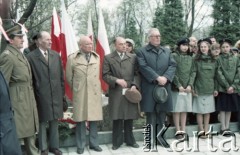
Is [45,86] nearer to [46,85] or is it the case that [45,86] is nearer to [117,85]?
[46,85]

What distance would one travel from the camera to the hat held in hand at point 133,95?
5.52m

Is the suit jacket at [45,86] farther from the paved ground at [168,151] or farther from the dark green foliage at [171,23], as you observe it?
the dark green foliage at [171,23]

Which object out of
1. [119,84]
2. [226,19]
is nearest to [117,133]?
[119,84]

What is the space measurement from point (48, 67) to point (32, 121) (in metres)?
0.88

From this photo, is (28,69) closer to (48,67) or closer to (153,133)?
(48,67)

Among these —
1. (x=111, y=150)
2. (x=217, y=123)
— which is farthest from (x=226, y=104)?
(x=111, y=150)

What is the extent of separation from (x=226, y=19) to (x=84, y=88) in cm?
1439

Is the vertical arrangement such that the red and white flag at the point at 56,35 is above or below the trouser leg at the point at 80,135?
above

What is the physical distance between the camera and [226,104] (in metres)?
6.53

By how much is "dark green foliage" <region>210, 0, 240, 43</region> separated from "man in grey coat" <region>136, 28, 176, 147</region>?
1289 cm

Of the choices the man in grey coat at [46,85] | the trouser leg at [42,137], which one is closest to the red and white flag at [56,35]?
the man in grey coat at [46,85]

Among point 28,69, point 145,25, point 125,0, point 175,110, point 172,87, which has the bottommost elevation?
point 175,110

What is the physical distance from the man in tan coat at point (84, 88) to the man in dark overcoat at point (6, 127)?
101 inches

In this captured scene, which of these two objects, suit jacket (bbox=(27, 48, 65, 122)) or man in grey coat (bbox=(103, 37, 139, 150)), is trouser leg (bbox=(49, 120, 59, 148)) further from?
man in grey coat (bbox=(103, 37, 139, 150))
